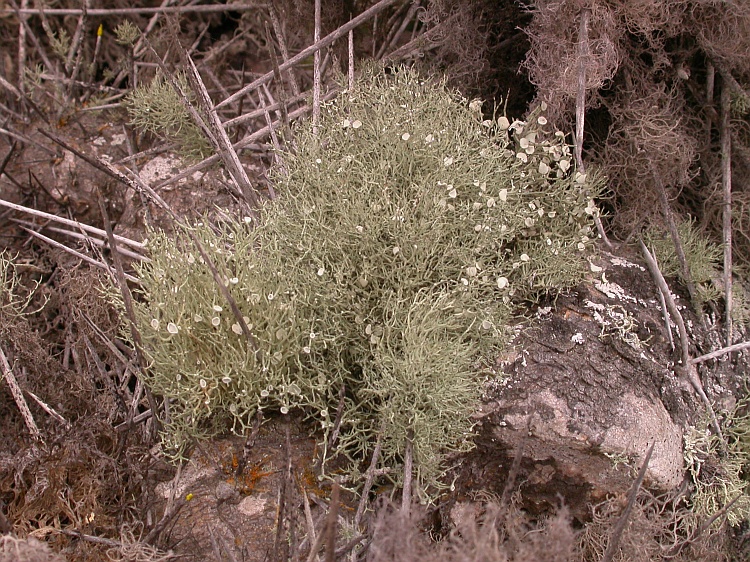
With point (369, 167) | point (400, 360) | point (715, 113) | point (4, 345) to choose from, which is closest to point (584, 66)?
point (715, 113)

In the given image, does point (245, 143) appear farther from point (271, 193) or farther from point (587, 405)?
point (587, 405)

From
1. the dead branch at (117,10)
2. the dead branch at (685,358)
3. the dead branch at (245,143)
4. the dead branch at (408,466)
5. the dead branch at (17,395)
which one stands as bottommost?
the dead branch at (17,395)

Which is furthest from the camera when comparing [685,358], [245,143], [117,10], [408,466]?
[117,10]

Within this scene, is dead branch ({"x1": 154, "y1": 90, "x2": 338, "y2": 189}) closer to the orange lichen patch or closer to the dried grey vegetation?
the dried grey vegetation

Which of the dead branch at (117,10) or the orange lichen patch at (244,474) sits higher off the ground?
the dead branch at (117,10)

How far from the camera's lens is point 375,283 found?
2.03 meters

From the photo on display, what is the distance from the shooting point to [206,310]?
1.91 metres

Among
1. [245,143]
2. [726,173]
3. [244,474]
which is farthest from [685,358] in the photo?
[245,143]

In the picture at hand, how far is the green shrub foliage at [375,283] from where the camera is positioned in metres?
1.90

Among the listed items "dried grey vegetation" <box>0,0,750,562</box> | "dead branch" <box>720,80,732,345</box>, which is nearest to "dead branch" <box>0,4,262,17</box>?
"dried grey vegetation" <box>0,0,750,562</box>

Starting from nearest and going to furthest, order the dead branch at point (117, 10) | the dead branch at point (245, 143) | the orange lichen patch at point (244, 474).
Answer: the orange lichen patch at point (244, 474), the dead branch at point (245, 143), the dead branch at point (117, 10)

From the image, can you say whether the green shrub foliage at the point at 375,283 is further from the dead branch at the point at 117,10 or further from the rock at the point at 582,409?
the dead branch at the point at 117,10

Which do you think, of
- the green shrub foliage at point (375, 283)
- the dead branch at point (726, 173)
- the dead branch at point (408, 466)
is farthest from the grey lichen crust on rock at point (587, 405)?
the dead branch at point (726, 173)

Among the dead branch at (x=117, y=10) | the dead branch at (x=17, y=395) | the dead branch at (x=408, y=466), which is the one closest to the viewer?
the dead branch at (x=408, y=466)
